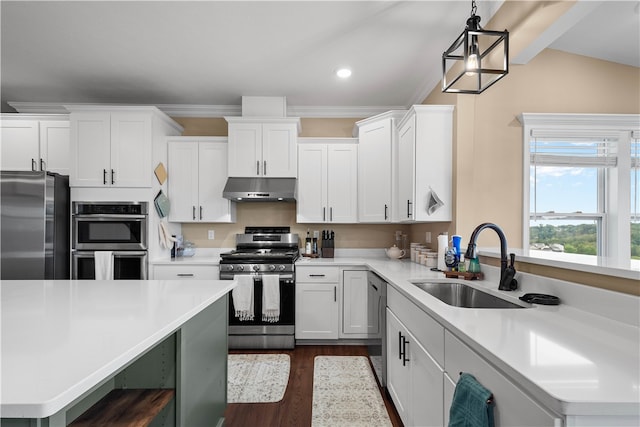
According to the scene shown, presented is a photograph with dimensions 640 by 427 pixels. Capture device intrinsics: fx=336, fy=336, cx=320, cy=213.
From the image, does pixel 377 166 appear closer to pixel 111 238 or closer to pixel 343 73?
pixel 343 73

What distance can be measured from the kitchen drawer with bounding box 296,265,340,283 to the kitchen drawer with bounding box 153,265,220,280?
86cm

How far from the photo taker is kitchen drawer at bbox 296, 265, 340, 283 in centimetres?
348

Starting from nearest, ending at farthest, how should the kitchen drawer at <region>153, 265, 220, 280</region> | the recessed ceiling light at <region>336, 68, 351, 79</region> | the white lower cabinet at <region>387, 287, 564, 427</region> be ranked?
the white lower cabinet at <region>387, 287, 564, 427</region>, the recessed ceiling light at <region>336, 68, 351, 79</region>, the kitchen drawer at <region>153, 265, 220, 280</region>

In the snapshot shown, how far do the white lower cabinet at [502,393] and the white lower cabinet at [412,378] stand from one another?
21cm

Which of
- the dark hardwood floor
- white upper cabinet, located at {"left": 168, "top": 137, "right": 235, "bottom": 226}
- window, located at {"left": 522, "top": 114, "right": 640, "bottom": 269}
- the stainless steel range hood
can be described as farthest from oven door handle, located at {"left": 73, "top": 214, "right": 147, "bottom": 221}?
window, located at {"left": 522, "top": 114, "right": 640, "bottom": 269}

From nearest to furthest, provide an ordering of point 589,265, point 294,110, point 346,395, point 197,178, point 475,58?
point 589,265
point 475,58
point 346,395
point 197,178
point 294,110

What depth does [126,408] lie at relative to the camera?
49.3 inches

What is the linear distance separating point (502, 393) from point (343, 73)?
2.87m

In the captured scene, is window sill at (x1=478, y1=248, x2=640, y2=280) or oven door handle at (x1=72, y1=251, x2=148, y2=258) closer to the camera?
window sill at (x1=478, y1=248, x2=640, y2=280)

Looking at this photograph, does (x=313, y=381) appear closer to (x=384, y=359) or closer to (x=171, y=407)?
(x=384, y=359)

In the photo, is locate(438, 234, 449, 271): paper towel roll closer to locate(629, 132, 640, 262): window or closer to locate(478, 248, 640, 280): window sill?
locate(478, 248, 640, 280): window sill

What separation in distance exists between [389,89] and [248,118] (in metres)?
1.54

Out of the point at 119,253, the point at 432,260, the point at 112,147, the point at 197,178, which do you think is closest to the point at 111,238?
the point at 119,253

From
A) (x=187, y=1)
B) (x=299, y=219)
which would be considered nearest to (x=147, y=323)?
(x=187, y=1)
